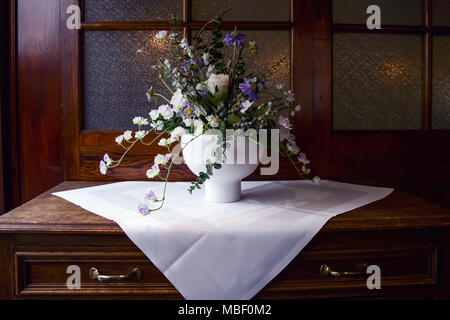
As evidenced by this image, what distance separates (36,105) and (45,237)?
761mm

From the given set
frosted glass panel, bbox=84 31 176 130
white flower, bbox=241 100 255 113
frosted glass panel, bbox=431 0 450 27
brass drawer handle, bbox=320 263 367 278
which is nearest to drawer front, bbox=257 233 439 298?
brass drawer handle, bbox=320 263 367 278

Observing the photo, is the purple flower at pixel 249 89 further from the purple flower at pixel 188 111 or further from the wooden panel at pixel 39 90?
the wooden panel at pixel 39 90

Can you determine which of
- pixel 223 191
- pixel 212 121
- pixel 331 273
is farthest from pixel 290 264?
pixel 212 121

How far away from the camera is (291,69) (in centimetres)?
141

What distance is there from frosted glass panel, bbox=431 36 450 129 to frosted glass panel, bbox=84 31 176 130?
119 centimetres

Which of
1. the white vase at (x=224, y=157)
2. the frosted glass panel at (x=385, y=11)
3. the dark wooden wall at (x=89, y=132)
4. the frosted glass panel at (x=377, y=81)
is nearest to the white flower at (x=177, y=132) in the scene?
the white vase at (x=224, y=157)

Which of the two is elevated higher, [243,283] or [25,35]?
[25,35]

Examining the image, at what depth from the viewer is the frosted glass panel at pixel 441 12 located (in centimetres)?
143

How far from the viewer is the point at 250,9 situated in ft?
4.62

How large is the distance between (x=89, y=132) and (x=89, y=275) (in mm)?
685

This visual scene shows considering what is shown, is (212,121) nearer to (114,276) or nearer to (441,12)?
(114,276)

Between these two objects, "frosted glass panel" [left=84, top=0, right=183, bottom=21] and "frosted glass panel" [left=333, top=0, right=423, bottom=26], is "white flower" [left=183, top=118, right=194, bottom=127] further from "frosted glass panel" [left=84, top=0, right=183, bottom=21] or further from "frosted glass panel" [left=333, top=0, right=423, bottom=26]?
"frosted glass panel" [left=333, top=0, right=423, bottom=26]
